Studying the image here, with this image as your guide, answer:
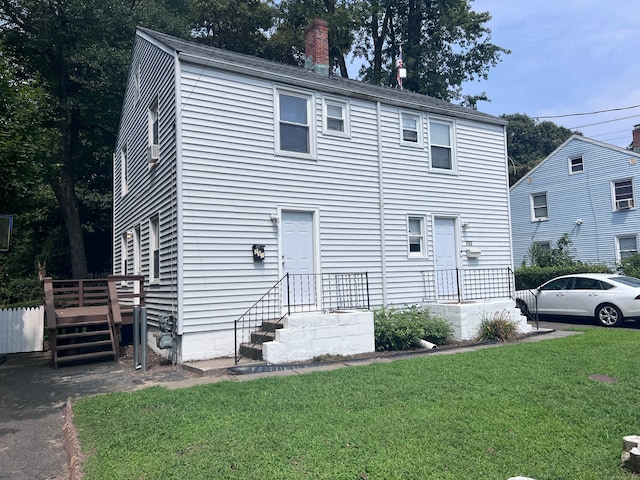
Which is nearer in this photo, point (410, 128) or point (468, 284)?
point (410, 128)

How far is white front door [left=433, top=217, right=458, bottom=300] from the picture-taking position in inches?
485

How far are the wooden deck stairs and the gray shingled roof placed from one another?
5.27 m

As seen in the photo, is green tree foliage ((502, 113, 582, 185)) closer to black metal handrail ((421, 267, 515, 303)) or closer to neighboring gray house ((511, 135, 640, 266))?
neighboring gray house ((511, 135, 640, 266))

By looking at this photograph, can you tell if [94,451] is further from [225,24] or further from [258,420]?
[225,24]

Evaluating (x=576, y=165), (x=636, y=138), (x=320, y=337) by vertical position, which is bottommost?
(x=320, y=337)

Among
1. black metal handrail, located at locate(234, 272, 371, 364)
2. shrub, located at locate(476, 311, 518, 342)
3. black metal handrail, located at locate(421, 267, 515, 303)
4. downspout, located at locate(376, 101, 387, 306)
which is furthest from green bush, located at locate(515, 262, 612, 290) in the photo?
black metal handrail, located at locate(234, 272, 371, 364)

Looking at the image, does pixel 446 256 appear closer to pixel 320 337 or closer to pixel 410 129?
pixel 410 129

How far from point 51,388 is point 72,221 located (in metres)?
14.1

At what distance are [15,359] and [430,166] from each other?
11097 millimetres

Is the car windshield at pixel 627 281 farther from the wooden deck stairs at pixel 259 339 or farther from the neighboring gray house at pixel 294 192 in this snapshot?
the wooden deck stairs at pixel 259 339

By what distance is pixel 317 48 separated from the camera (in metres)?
13.9

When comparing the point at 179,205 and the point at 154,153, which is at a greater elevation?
the point at 154,153

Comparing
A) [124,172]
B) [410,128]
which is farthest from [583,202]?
[124,172]

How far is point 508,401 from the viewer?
5.19 m
